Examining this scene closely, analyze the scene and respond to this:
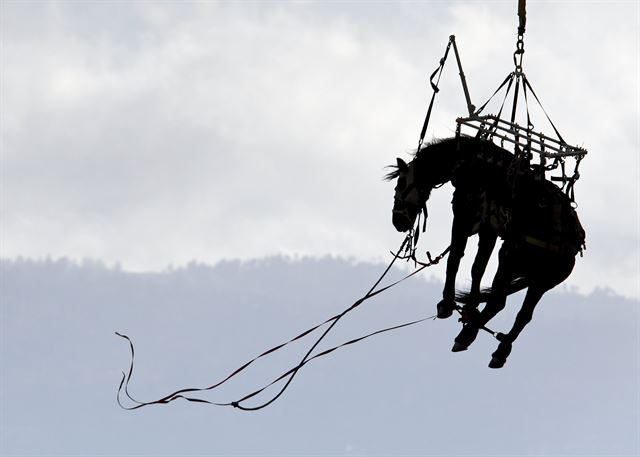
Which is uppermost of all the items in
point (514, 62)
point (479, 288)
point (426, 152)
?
point (514, 62)

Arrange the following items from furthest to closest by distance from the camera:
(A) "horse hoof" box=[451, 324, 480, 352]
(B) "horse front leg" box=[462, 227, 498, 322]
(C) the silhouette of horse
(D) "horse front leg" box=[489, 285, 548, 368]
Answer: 1. (D) "horse front leg" box=[489, 285, 548, 368]
2. (A) "horse hoof" box=[451, 324, 480, 352]
3. (B) "horse front leg" box=[462, 227, 498, 322]
4. (C) the silhouette of horse

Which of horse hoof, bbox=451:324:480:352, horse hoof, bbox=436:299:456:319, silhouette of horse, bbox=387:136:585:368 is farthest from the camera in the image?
horse hoof, bbox=451:324:480:352

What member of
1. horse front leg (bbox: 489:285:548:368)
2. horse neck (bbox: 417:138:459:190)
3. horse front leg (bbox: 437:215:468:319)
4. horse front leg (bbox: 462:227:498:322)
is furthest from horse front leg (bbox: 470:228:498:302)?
horse neck (bbox: 417:138:459:190)

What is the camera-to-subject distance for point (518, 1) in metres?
29.1

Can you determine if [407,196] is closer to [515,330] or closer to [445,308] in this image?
[445,308]

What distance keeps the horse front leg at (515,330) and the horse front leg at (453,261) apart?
3.89 ft

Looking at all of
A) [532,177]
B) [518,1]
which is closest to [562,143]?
[532,177]

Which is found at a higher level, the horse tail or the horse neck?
the horse neck

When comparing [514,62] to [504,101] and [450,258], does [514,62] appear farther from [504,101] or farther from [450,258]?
[450,258]

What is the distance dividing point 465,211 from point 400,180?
1.62 m

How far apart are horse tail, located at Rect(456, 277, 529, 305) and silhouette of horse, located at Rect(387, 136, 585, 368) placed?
0.08 feet

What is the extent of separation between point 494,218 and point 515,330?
2.32m

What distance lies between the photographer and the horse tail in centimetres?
2927

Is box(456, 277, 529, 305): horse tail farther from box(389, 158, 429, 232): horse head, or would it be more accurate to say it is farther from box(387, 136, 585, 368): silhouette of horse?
box(389, 158, 429, 232): horse head
